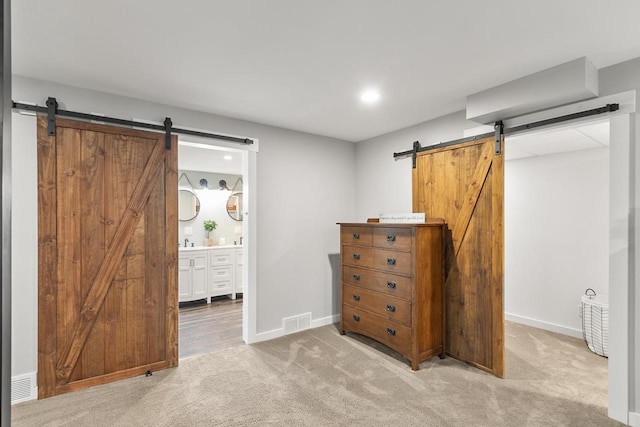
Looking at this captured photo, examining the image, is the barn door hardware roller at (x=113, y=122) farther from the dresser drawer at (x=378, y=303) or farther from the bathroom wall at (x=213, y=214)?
the bathroom wall at (x=213, y=214)

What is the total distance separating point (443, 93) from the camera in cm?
284

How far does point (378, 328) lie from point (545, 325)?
229cm

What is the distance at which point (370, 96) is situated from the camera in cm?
293

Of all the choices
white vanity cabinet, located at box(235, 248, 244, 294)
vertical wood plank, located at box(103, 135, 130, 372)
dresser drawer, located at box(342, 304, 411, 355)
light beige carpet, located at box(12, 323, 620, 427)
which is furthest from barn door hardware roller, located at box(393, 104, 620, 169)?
white vanity cabinet, located at box(235, 248, 244, 294)

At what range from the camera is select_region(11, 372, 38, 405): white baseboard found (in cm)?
246

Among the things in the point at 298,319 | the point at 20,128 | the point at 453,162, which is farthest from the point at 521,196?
the point at 20,128

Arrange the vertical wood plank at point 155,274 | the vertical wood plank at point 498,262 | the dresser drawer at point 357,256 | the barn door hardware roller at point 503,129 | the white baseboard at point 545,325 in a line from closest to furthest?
the barn door hardware roller at point 503,129, the vertical wood plank at point 498,262, the vertical wood plank at point 155,274, the dresser drawer at point 357,256, the white baseboard at point 545,325

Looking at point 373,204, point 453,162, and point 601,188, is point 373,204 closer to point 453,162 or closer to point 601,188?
point 453,162

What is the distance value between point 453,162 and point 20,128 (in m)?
3.62

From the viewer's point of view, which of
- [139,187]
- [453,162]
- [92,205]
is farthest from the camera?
[453,162]

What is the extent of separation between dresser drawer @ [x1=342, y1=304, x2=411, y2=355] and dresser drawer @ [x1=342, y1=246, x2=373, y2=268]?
51 centimetres

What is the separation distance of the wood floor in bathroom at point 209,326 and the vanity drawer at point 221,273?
0.39m

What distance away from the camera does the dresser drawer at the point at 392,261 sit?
311 cm

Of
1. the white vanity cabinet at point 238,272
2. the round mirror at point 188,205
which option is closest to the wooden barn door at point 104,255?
the white vanity cabinet at point 238,272
